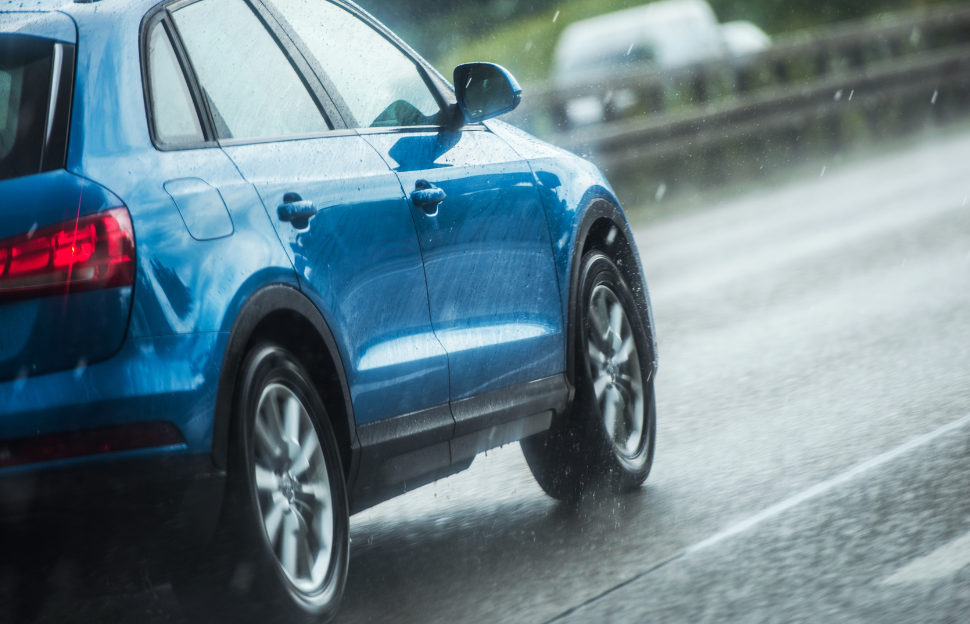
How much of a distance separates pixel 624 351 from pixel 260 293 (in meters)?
2.36

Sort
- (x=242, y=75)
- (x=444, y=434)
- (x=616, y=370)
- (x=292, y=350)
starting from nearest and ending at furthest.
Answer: (x=292, y=350), (x=242, y=75), (x=444, y=434), (x=616, y=370)

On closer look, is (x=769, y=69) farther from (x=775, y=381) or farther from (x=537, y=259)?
(x=537, y=259)

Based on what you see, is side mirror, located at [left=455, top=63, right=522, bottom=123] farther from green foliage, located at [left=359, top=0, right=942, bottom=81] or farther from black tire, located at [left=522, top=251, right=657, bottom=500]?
Result: green foliage, located at [left=359, top=0, right=942, bottom=81]

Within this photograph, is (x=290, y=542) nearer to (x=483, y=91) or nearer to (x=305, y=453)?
(x=305, y=453)

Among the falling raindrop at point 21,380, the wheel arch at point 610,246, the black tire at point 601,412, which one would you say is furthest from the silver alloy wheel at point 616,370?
the falling raindrop at point 21,380

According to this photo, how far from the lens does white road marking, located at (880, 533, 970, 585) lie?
437 cm

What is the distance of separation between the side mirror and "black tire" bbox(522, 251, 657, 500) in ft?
2.44

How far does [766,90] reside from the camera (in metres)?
20.4

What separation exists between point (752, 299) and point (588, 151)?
6.24m

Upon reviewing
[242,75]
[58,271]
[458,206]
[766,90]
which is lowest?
[766,90]

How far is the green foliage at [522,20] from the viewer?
3659cm

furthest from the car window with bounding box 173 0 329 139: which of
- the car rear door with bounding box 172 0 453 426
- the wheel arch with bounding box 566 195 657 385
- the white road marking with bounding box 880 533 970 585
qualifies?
the white road marking with bounding box 880 533 970 585

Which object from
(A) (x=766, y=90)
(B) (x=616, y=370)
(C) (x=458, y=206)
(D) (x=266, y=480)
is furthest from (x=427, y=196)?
(A) (x=766, y=90)

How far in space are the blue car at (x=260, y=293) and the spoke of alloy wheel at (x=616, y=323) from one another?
279 mm
